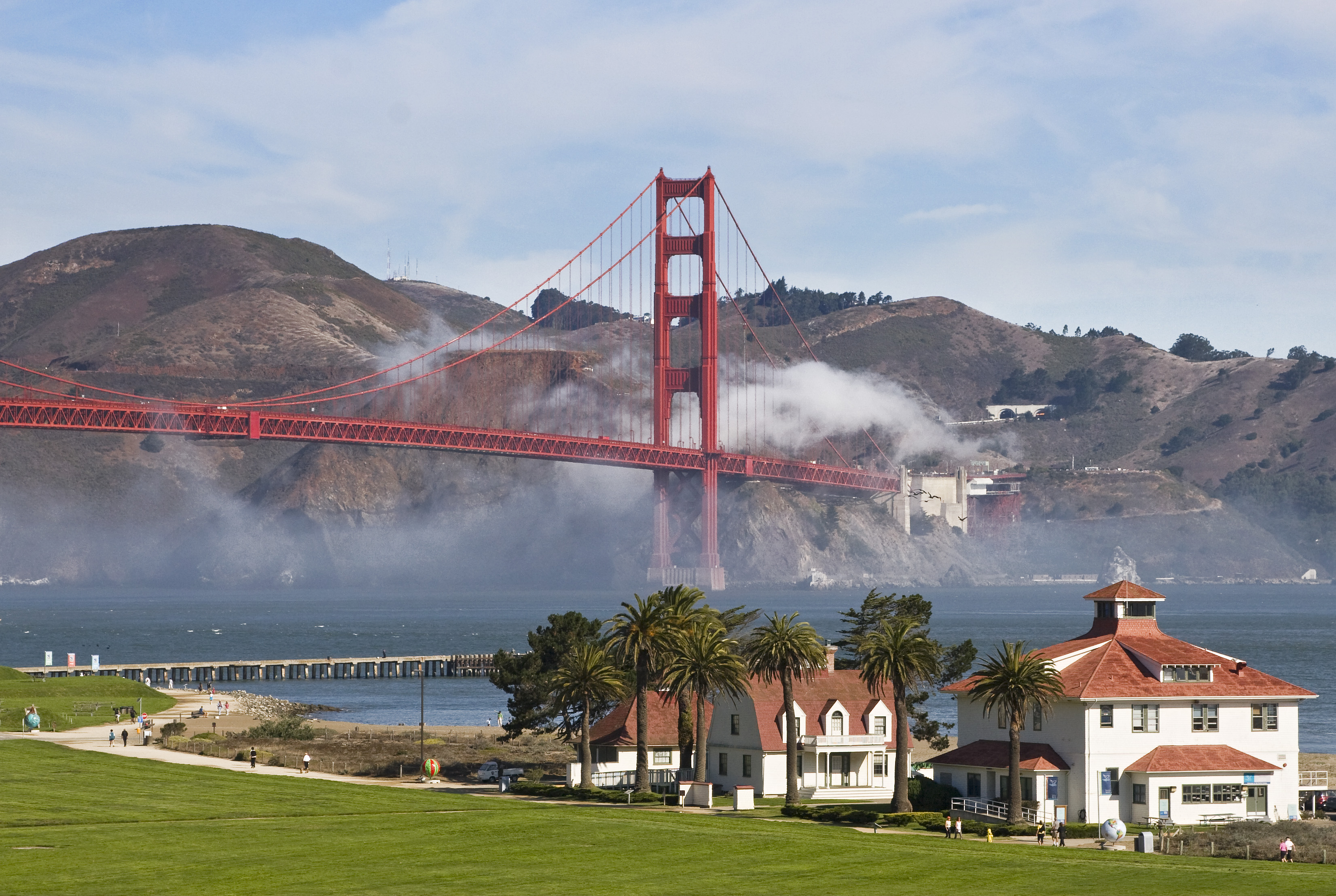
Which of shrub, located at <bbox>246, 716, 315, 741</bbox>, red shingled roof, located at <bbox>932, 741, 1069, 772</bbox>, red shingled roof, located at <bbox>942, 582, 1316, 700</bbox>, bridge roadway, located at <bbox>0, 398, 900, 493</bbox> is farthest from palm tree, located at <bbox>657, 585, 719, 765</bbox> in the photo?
bridge roadway, located at <bbox>0, 398, 900, 493</bbox>

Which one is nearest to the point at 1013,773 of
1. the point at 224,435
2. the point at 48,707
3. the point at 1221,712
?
the point at 1221,712

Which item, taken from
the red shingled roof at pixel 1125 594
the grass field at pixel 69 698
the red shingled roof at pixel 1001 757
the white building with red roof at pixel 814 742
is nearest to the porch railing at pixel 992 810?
the red shingled roof at pixel 1001 757

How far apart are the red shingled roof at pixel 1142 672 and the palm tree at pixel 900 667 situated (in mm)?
2844

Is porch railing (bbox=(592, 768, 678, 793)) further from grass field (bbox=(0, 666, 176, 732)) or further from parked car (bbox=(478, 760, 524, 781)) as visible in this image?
grass field (bbox=(0, 666, 176, 732))

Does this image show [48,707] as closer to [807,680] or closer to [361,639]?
[807,680]

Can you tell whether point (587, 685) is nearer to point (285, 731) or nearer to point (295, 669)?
point (285, 731)

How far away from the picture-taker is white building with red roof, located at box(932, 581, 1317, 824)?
5806 cm

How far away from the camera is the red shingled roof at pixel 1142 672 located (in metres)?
59.5

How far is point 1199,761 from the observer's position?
58.4m

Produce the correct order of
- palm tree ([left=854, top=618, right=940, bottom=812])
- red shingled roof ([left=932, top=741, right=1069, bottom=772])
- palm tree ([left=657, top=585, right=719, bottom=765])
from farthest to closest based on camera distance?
palm tree ([left=657, top=585, right=719, bottom=765]), palm tree ([left=854, top=618, right=940, bottom=812]), red shingled roof ([left=932, top=741, right=1069, bottom=772])

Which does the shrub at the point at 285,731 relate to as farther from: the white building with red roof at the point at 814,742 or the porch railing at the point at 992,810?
the porch railing at the point at 992,810

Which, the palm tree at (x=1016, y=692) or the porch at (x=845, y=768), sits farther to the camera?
the porch at (x=845, y=768)

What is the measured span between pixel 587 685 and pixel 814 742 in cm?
840

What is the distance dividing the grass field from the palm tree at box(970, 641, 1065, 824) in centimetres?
4691
